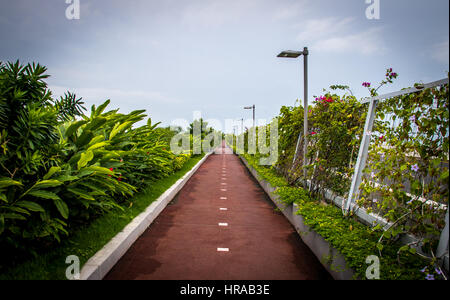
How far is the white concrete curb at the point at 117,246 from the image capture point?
A: 281 centimetres

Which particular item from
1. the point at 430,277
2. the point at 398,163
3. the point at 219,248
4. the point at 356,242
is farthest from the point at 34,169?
the point at 398,163

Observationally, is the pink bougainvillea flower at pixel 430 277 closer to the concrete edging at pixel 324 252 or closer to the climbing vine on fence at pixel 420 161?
the climbing vine on fence at pixel 420 161

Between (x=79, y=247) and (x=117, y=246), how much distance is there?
453 mm

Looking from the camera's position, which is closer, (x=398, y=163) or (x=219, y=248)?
(x=398, y=163)

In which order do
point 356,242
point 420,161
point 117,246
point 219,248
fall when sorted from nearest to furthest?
point 420,161 < point 356,242 < point 117,246 < point 219,248

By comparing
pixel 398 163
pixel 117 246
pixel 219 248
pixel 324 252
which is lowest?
pixel 219 248

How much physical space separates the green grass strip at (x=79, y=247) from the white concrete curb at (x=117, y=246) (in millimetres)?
81

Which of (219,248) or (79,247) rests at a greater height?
(79,247)

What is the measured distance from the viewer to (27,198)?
2.93 meters

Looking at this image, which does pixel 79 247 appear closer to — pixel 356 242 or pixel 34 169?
pixel 34 169

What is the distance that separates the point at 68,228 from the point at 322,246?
3660 millimetres

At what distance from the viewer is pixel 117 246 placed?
3.42m
